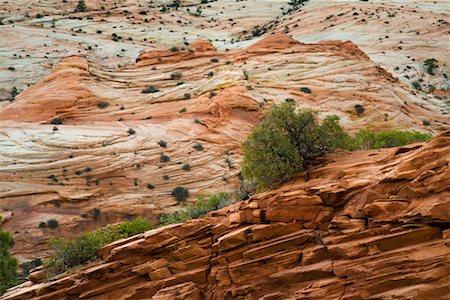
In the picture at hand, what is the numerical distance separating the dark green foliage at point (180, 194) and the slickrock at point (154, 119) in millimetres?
584

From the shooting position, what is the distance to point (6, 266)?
1135 inches

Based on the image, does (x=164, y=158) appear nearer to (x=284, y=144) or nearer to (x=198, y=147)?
(x=198, y=147)

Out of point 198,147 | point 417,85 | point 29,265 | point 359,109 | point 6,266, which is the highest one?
point 359,109

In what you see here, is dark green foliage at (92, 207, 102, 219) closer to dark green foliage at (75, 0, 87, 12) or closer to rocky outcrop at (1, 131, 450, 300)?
rocky outcrop at (1, 131, 450, 300)

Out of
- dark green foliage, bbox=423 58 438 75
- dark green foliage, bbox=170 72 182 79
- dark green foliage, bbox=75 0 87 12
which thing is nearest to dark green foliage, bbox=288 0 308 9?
dark green foliage, bbox=423 58 438 75

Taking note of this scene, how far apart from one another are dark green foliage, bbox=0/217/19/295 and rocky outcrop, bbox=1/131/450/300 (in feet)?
25.9

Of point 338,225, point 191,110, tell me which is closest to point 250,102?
point 191,110

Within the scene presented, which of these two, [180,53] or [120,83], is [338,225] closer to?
[120,83]

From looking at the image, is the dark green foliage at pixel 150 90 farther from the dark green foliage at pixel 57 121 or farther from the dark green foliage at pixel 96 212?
the dark green foliage at pixel 96 212

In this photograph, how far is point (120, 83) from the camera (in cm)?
5297

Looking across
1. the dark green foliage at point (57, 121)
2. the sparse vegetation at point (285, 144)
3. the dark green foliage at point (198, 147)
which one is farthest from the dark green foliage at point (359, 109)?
the sparse vegetation at point (285, 144)

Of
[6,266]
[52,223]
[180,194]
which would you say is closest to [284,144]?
[6,266]

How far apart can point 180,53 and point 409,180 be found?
151 feet

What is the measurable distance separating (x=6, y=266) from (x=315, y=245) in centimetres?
2000
